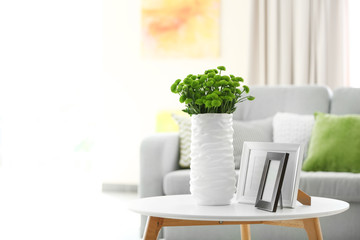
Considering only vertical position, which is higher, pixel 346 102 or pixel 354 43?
pixel 354 43

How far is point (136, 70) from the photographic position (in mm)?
5637

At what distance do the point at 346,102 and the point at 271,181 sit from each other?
1.82 metres

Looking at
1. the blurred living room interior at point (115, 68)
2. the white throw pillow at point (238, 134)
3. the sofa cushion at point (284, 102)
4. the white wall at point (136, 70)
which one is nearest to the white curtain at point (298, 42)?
the blurred living room interior at point (115, 68)

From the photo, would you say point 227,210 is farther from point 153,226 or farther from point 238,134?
point 238,134

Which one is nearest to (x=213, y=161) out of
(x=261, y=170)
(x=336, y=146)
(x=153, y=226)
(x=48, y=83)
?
(x=261, y=170)

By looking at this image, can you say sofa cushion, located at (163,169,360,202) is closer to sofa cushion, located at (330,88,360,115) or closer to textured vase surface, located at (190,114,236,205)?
sofa cushion, located at (330,88,360,115)

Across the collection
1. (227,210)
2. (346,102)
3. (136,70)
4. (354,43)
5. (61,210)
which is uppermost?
(354,43)

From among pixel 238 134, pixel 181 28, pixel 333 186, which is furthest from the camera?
pixel 181 28

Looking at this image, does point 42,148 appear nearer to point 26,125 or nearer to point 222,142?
point 26,125

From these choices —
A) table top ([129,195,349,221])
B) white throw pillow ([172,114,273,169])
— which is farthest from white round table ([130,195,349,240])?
white throw pillow ([172,114,273,169])

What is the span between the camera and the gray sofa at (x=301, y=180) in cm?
275

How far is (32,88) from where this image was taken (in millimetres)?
5980

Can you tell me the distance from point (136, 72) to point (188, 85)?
3.92 m

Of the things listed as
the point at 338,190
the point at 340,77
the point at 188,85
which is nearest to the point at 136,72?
the point at 340,77
